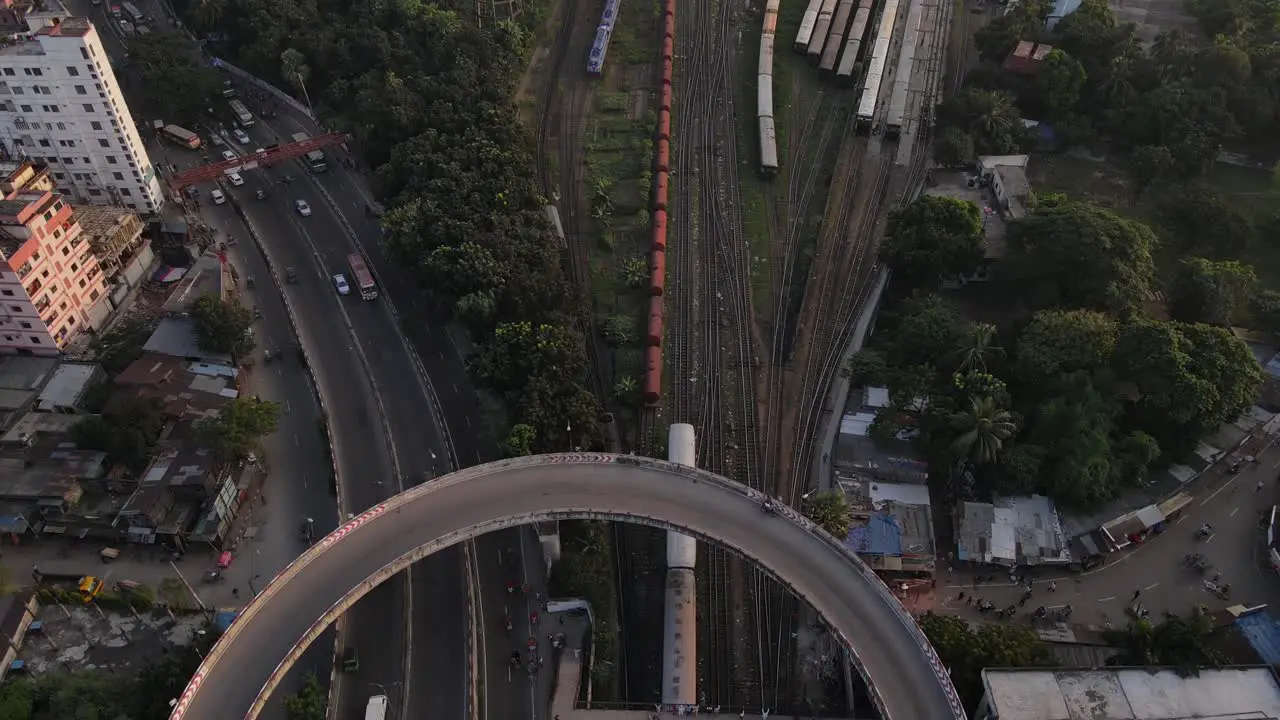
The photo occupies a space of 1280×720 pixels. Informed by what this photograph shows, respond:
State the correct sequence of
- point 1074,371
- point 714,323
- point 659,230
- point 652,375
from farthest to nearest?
point 659,230 → point 714,323 → point 652,375 → point 1074,371

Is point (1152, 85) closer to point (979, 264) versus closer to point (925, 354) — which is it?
point (979, 264)

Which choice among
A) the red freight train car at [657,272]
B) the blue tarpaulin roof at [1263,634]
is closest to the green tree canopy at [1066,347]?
the blue tarpaulin roof at [1263,634]

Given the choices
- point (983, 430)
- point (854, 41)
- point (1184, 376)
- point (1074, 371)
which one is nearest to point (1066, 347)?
point (1074, 371)

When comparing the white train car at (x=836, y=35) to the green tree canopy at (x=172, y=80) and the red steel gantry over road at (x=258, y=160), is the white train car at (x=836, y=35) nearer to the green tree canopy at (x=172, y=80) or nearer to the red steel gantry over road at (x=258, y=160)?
the red steel gantry over road at (x=258, y=160)

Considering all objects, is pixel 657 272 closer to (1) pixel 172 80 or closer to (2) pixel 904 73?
(2) pixel 904 73

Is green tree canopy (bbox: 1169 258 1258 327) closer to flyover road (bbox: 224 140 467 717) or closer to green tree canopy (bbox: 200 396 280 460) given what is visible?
flyover road (bbox: 224 140 467 717)

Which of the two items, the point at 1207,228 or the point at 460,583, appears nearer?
the point at 460,583

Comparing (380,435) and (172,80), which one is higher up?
(172,80)

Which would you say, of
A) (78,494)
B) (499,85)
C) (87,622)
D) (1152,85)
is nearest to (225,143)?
(499,85)
